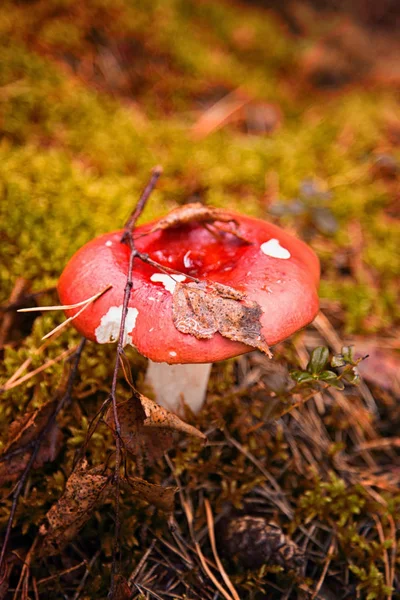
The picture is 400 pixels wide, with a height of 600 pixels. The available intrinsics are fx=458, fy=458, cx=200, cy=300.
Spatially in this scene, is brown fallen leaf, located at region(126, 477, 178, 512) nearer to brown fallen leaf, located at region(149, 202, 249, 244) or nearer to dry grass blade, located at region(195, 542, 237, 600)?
dry grass blade, located at region(195, 542, 237, 600)

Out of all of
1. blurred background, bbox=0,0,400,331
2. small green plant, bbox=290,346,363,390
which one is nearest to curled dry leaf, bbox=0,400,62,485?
blurred background, bbox=0,0,400,331

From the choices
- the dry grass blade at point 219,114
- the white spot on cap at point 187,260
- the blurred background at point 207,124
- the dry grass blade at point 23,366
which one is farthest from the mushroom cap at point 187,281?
the dry grass blade at point 219,114

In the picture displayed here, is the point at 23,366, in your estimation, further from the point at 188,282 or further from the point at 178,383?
the point at 188,282

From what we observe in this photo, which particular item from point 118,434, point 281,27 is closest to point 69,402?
point 118,434

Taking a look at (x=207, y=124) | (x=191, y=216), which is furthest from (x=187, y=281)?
(x=207, y=124)

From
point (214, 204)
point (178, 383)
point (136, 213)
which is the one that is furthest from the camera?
point (214, 204)

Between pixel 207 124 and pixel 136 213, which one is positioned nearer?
pixel 136 213
